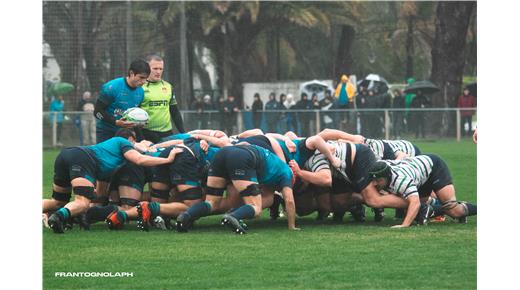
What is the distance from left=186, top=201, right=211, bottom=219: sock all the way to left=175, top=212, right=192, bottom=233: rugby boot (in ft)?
0.15

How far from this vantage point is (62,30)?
103 ft

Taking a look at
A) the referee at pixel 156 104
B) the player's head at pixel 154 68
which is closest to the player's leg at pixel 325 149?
the referee at pixel 156 104

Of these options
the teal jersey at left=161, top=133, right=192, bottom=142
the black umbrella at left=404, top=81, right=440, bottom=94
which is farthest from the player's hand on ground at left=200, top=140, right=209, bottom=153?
the black umbrella at left=404, top=81, right=440, bottom=94

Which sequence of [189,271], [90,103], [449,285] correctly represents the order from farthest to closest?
[90,103]
[189,271]
[449,285]

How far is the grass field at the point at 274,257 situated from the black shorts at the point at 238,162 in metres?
0.65

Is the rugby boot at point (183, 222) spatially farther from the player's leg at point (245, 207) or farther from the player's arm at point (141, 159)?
the player's arm at point (141, 159)

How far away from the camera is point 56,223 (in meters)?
11.7

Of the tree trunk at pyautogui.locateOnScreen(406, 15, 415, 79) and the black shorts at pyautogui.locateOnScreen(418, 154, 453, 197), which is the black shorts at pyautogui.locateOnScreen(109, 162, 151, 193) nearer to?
the black shorts at pyautogui.locateOnScreen(418, 154, 453, 197)

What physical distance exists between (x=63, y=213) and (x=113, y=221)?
632mm

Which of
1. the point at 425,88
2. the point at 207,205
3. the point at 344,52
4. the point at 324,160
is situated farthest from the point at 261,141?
the point at 344,52

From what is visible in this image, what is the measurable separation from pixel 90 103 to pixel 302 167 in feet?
60.3

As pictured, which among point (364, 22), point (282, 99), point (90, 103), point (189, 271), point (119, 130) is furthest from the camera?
point (364, 22)

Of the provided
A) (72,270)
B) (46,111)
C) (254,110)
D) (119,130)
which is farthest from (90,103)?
(72,270)
